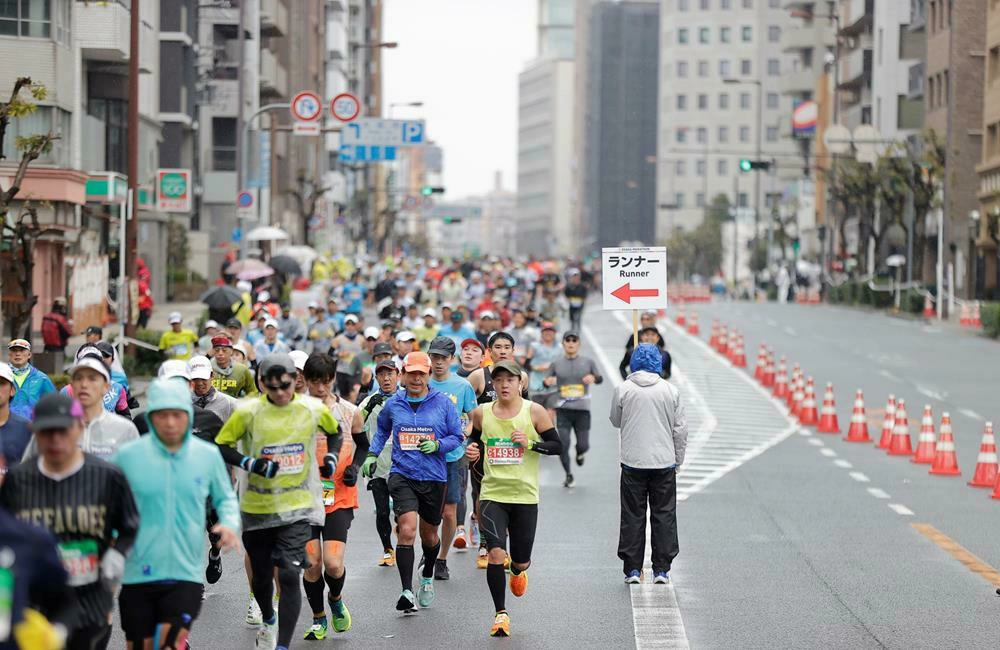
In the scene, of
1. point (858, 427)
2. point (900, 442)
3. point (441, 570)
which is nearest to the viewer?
point (441, 570)

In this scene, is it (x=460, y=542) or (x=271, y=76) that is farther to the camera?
(x=271, y=76)

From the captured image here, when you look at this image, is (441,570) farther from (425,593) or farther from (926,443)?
(926,443)

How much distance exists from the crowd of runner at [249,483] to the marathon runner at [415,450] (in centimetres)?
1

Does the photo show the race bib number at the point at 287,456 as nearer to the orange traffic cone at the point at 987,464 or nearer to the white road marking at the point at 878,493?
the white road marking at the point at 878,493

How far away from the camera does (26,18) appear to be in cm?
4050

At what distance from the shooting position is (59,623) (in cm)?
670

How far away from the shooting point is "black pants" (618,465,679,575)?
1343 centimetres

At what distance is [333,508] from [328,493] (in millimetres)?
94

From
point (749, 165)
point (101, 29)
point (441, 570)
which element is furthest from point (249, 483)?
point (749, 165)

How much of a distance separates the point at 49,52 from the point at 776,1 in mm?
158153

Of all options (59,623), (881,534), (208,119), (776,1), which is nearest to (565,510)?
(881,534)

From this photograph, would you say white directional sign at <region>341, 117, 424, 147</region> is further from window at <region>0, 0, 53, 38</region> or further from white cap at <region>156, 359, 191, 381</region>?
white cap at <region>156, 359, 191, 381</region>

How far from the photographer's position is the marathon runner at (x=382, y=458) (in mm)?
13852

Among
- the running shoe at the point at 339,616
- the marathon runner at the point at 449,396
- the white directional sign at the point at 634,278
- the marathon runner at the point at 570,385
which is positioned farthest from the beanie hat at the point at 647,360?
the marathon runner at the point at 570,385
